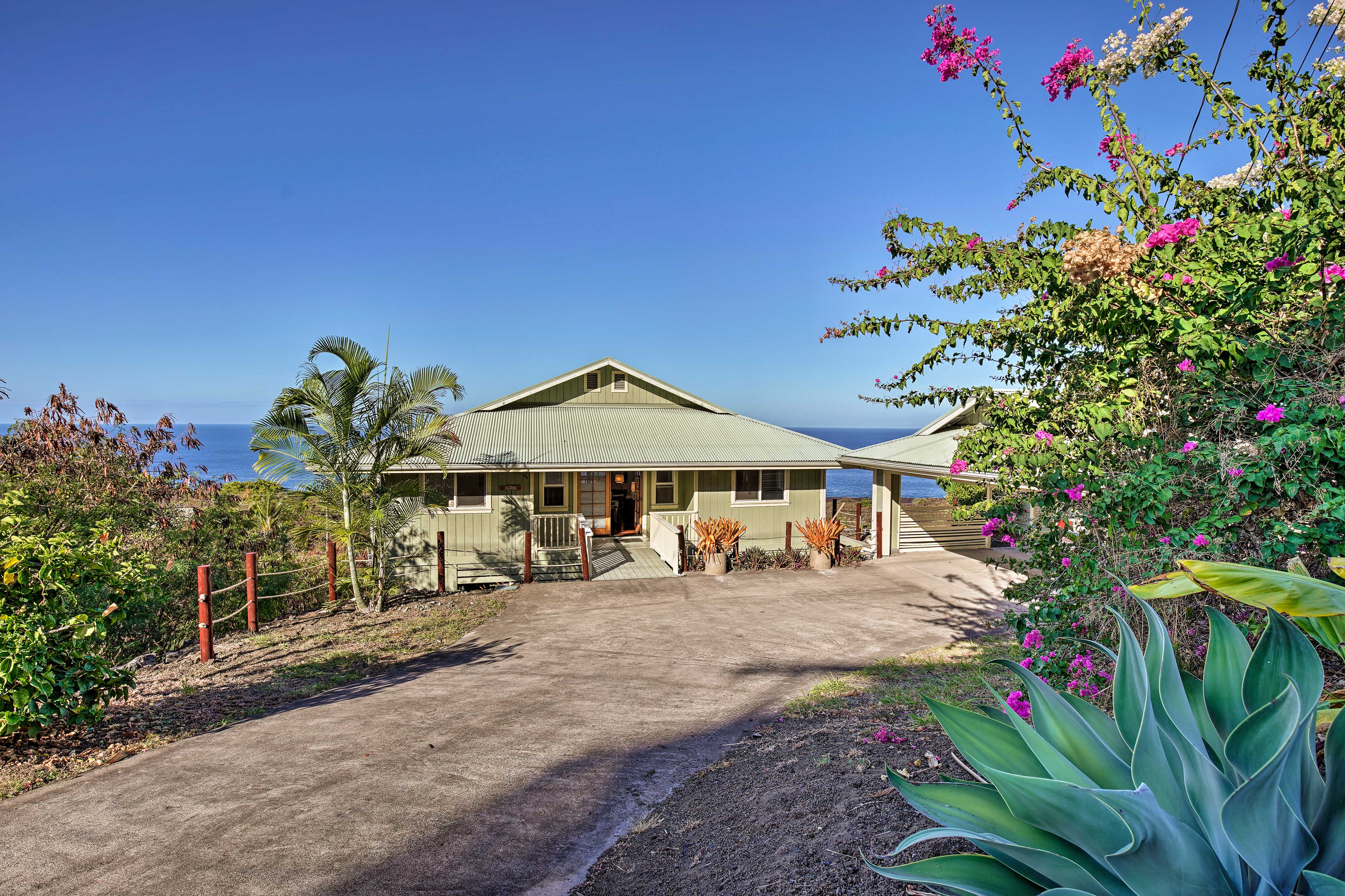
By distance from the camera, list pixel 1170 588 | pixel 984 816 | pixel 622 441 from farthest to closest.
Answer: pixel 622 441 → pixel 1170 588 → pixel 984 816

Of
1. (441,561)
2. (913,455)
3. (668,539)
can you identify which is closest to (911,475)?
(913,455)

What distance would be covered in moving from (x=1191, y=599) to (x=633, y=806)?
3581mm

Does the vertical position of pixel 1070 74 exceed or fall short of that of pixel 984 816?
it exceeds it

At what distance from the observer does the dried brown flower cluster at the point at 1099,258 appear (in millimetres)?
3662

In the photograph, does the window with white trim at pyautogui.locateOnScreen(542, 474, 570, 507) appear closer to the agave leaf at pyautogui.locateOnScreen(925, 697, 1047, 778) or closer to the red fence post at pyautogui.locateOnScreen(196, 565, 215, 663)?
the red fence post at pyautogui.locateOnScreen(196, 565, 215, 663)

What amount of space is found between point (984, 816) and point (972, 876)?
0.16 meters

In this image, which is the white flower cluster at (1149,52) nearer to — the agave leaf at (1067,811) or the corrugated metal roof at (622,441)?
the agave leaf at (1067,811)

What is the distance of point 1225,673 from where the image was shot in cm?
215

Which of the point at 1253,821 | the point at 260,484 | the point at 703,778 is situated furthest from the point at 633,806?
the point at 260,484

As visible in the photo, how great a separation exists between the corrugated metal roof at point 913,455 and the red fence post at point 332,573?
11271 mm

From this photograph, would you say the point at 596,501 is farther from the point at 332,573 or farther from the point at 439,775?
the point at 439,775

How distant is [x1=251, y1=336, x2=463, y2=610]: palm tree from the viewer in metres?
11.7

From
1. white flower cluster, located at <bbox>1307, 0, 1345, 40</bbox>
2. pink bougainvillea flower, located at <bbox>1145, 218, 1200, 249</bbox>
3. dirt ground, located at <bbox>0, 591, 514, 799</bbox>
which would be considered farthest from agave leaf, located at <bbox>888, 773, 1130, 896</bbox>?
dirt ground, located at <bbox>0, 591, 514, 799</bbox>

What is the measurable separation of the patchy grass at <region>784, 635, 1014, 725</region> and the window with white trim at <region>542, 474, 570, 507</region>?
11.5 meters
